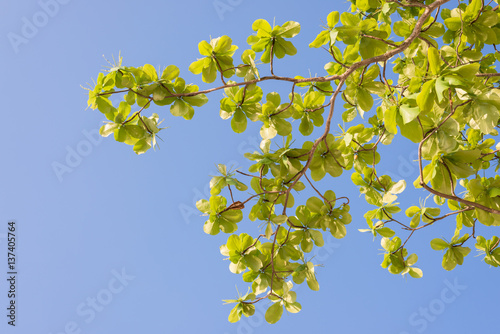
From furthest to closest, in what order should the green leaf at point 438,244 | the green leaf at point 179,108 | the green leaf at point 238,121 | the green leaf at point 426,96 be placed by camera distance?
the green leaf at point 438,244 → the green leaf at point 238,121 → the green leaf at point 179,108 → the green leaf at point 426,96

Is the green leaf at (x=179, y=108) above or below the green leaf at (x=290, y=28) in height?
below

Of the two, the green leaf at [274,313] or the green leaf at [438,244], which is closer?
the green leaf at [274,313]

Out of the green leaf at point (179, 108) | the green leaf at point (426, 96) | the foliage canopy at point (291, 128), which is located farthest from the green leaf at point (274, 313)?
the green leaf at point (426, 96)

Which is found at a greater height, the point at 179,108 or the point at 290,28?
the point at 290,28

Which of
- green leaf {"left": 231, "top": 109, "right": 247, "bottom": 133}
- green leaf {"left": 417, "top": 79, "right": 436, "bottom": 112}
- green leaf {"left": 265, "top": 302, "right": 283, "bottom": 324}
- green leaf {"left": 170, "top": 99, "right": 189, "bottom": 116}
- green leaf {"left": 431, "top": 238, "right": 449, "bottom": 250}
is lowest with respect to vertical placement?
green leaf {"left": 265, "top": 302, "right": 283, "bottom": 324}

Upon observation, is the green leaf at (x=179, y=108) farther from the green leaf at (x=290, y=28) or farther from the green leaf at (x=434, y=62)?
the green leaf at (x=434, y=62)

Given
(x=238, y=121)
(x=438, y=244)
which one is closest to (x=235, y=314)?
(x=238, y=121)

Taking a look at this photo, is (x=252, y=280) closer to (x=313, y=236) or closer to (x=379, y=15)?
(x=313, y=236)

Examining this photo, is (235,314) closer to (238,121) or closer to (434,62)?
(238,121)

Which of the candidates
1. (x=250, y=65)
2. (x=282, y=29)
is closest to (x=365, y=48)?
(x=282, y=29)

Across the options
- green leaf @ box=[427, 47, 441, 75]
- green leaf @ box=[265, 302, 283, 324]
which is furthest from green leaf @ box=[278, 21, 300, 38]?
green leaf @ box=[265, 302, 283, 324]

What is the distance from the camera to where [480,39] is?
7.17ft

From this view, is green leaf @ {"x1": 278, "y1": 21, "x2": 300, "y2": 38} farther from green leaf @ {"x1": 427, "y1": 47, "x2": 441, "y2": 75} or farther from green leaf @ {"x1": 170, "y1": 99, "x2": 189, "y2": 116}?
green leaf @ {"x1": 427, "y1": 47, "x2": 441, "y2": 75}

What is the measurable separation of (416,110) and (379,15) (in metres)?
1.34
